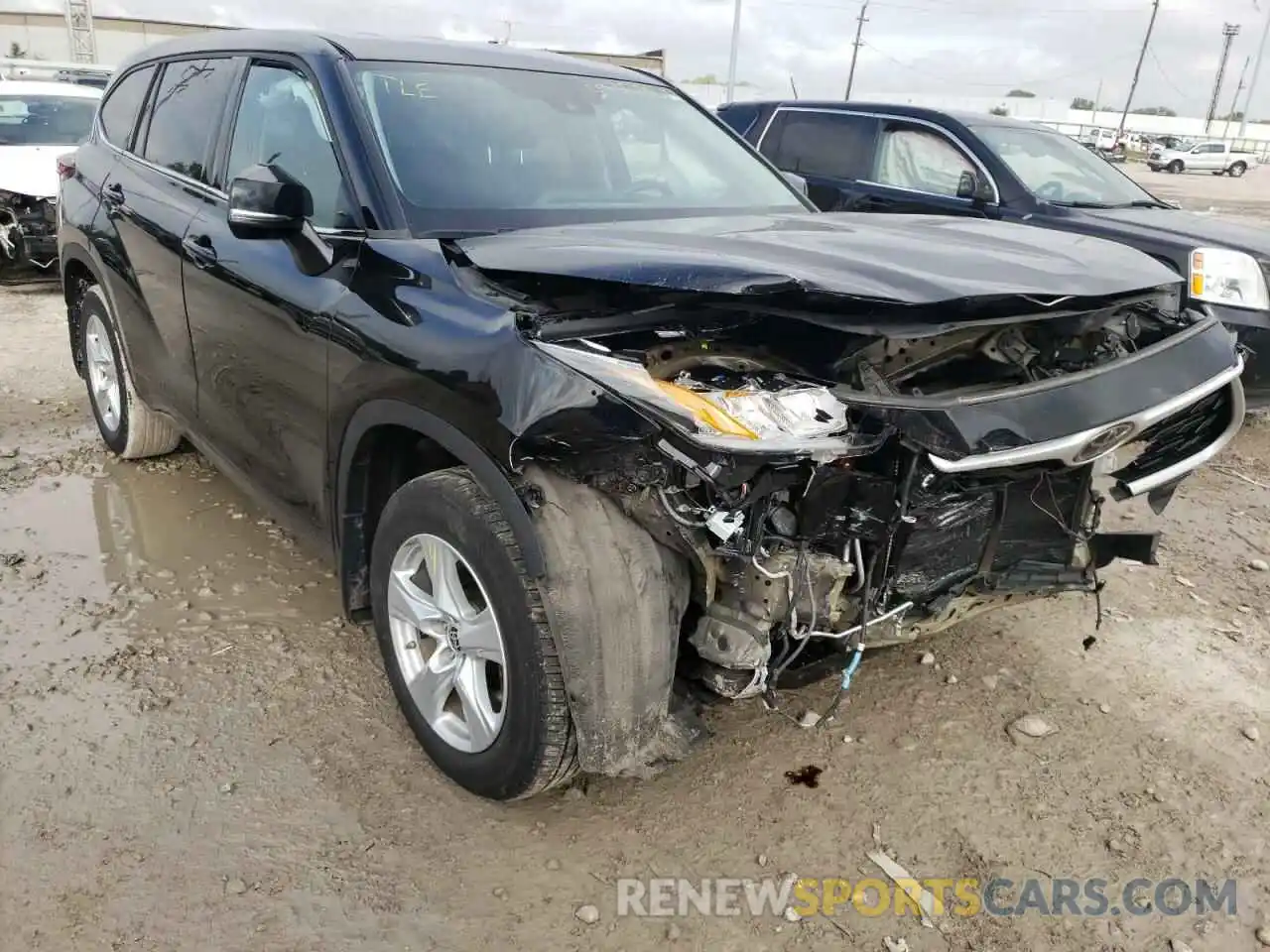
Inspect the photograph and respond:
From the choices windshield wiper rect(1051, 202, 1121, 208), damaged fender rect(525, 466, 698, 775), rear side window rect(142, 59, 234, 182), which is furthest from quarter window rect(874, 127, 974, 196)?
damaged fender rect(525, 466, 698, 775)

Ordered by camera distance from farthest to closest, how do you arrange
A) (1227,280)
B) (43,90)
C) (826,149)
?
(43,90), (826,149), (1227,280)

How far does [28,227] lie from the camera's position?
8.25 m

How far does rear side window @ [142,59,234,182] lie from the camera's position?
11.4 feet

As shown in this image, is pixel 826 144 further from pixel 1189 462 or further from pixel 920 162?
pixel 1189 462

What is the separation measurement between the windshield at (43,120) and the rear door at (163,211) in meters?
6.09

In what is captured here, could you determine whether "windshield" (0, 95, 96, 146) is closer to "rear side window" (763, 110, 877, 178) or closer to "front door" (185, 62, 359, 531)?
"rear side window" (763, 110, 877, 178)

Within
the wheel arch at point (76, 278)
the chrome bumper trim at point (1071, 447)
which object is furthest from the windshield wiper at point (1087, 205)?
the wheel arch at point (76, 278)

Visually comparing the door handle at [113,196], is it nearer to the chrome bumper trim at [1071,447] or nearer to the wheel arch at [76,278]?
the wheel arch at [76,278]

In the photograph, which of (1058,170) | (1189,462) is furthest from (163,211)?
(1058,170)

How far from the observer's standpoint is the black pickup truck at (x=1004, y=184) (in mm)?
5363

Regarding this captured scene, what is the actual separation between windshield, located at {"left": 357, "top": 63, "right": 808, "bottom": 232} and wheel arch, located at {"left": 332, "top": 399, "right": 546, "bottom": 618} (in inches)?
22.0

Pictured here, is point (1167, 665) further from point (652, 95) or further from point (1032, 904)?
point (652, 95)

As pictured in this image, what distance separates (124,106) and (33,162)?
17.1 feet

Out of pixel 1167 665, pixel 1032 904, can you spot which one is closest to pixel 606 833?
pixel 1032 904
